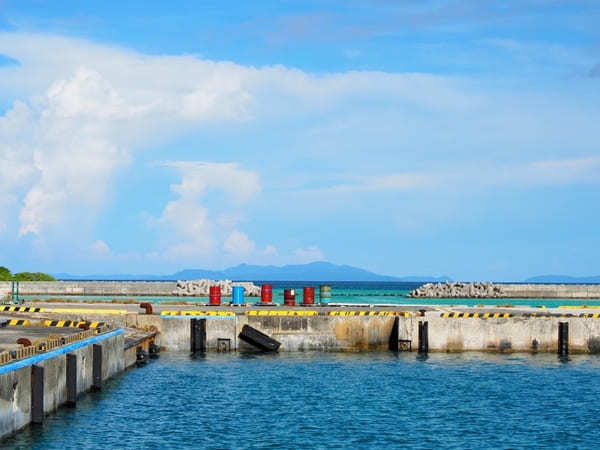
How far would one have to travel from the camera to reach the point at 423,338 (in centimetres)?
4878

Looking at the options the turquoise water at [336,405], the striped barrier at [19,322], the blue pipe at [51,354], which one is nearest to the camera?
the blue pipe at [51,354]

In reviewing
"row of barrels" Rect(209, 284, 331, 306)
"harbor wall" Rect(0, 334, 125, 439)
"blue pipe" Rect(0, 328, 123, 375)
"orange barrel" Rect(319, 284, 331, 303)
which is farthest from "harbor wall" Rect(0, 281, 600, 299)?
"blue pipe" Rect(0, 328, 123, 375)

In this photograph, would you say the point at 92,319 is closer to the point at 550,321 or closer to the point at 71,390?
the point at 71,390

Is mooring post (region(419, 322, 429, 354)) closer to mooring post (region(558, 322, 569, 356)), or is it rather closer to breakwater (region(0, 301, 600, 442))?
breakwater (region(0, 301, 600, 442))

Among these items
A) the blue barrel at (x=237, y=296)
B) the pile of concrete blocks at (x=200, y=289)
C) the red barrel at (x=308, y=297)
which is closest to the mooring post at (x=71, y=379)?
the blue barrel at (x=237, y=296)

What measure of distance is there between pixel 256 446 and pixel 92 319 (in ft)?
82.3

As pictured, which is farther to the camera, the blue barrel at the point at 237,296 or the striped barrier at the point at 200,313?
the blue barrel at the point at 237,296

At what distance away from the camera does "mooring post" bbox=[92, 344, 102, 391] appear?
1443 inches

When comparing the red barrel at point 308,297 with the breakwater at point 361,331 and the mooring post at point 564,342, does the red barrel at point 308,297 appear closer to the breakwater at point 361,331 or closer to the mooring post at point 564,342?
the breakwater at point 361,331

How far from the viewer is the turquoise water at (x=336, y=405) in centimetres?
2838

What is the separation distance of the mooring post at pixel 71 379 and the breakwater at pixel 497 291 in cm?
9772

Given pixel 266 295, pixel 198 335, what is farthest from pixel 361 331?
pixel 266 295

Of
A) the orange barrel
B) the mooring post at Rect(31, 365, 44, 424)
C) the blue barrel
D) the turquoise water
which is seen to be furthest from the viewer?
the blue barrel

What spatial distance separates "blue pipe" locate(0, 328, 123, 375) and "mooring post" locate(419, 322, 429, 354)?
59.7 feet
